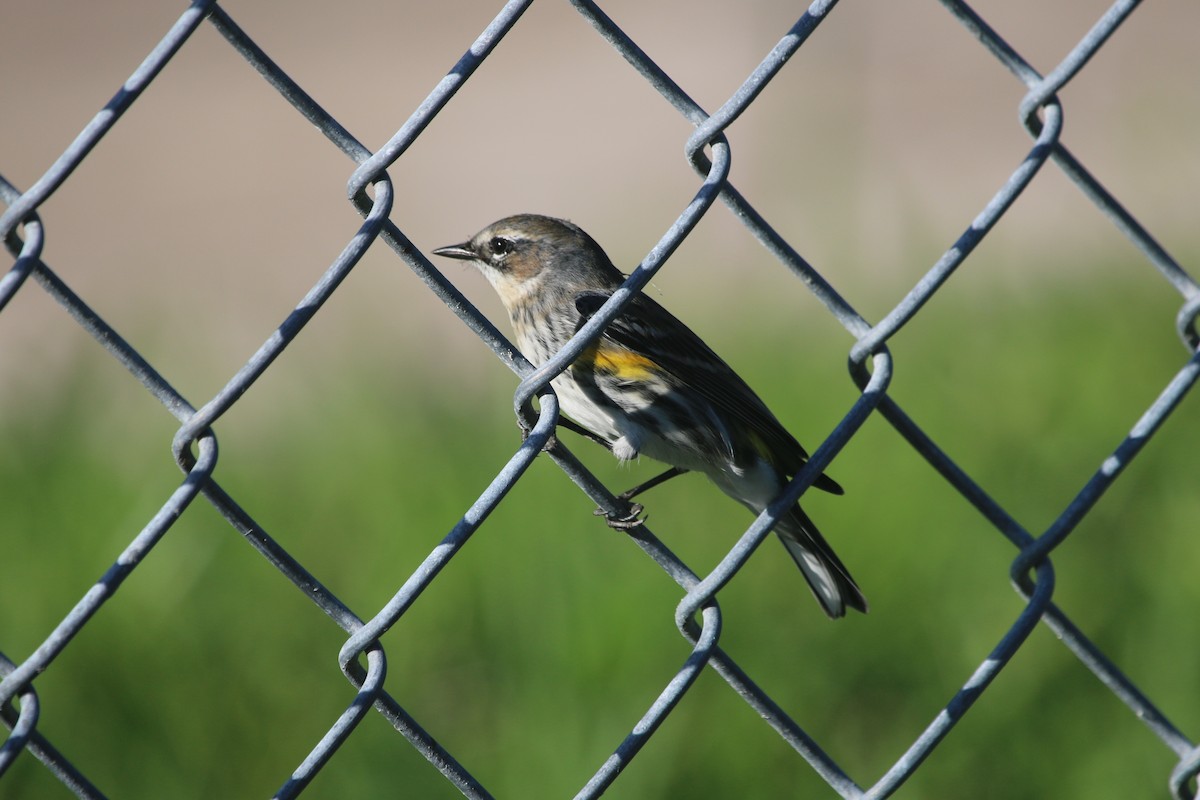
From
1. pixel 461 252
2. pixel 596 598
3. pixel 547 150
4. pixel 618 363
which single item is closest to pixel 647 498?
pixel 596 598

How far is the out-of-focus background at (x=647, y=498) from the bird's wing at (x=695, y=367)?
2.61 feet

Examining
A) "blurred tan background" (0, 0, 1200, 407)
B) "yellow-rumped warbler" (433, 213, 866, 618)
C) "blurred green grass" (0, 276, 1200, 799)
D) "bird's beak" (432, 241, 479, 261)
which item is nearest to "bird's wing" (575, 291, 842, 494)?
"yellow-rumped warbler" (433, 213, 866, 618)

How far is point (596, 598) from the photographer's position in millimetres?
3387

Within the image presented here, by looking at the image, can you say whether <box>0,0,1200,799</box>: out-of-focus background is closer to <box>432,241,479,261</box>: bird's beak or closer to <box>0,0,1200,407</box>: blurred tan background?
<box>0,0,1200,407</box>: blurred tan background

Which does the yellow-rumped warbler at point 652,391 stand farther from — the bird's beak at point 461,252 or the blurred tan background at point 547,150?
the blurred tan background at point 547,150

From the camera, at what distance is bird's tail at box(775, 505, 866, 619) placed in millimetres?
2717

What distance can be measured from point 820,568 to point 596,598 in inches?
31.7

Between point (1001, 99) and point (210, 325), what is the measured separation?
5252 mm

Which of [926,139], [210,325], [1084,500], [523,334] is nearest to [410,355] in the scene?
[210,325]

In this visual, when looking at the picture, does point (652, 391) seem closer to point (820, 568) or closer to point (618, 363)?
point (618, 363)

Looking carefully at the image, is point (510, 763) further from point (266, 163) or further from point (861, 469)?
point (266, 163)

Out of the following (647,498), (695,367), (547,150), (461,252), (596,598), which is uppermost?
(547,150)

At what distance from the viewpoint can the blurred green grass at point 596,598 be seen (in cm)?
304

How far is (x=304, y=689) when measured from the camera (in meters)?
3.27
